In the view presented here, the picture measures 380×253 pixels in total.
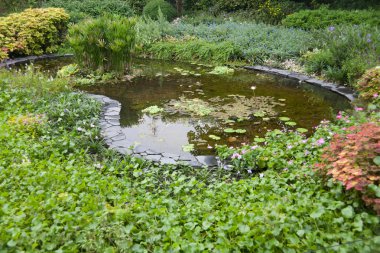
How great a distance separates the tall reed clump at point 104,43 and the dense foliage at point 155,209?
12.1ft

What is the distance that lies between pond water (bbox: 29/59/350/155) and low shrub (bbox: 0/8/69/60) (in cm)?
354

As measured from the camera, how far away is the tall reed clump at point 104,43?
757 cm

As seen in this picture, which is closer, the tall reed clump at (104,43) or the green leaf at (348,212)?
the green leaf at (348,212)

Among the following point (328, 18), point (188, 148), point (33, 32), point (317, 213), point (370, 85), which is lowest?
point (33, 32)

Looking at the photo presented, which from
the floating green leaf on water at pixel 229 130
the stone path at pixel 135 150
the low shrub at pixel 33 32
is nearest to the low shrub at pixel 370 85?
the floating green leaf on water at pixel 229 130

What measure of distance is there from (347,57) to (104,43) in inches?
186

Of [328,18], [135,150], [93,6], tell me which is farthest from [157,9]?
[135,150]

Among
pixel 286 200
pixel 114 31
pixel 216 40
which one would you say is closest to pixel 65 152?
pixel 286 200

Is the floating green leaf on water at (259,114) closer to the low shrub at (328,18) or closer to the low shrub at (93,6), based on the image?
the low shrub at (328,18)

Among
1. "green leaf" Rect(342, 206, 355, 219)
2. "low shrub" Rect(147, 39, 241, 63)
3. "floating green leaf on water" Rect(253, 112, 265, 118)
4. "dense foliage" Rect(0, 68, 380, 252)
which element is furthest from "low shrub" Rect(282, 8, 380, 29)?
"green leaf" Rect(342, 206, 355, 219)

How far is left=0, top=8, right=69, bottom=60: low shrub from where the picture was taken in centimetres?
960

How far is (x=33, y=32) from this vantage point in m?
10.1

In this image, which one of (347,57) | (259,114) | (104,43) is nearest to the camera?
(259,114)

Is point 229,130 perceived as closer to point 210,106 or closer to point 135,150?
point 210,106
